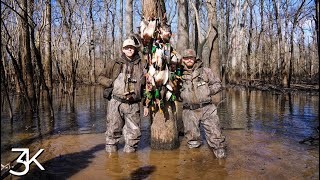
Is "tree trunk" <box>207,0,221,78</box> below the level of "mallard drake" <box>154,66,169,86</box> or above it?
above

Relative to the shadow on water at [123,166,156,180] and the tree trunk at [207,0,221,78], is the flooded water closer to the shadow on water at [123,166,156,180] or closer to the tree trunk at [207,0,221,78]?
the shadow on water at [123,166,156,180]

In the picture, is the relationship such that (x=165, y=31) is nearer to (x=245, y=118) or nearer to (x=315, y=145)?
(x=315, y=145)

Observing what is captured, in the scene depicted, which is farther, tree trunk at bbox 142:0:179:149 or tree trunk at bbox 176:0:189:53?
tree trunk at bbox 176:0:189:53

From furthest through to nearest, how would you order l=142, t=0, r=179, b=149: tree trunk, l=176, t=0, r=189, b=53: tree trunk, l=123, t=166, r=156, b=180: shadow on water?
1. l=176, t=0, r=189, b=53: tree trunk
2. l=142, t=0, r=179, b=149: tree trunk
3. l=123, t=166, r=156, b=180: shadow on water

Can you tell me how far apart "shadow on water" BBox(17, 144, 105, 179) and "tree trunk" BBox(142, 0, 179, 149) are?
3.42 feet

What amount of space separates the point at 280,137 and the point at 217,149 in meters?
1.93

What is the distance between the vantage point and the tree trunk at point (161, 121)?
5.38 meters

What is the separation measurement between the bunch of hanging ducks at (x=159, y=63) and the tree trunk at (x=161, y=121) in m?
0.17

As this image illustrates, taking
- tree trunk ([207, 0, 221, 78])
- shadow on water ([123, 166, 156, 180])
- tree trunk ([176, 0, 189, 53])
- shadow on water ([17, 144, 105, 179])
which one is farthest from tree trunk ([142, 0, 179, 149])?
tree trunk ([207, 0, 221, 78])

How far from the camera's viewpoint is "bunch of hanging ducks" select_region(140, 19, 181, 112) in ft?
16.4

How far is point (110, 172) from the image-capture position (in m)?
4.35

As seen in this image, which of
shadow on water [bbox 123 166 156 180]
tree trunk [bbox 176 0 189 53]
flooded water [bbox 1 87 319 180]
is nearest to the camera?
shadow on water [bbox 123 166 156 180]

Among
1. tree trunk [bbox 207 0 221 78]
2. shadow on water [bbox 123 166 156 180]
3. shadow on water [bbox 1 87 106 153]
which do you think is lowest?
shadow on water [bbox 123 166 156 180]

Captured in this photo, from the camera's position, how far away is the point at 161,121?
5.39 m
